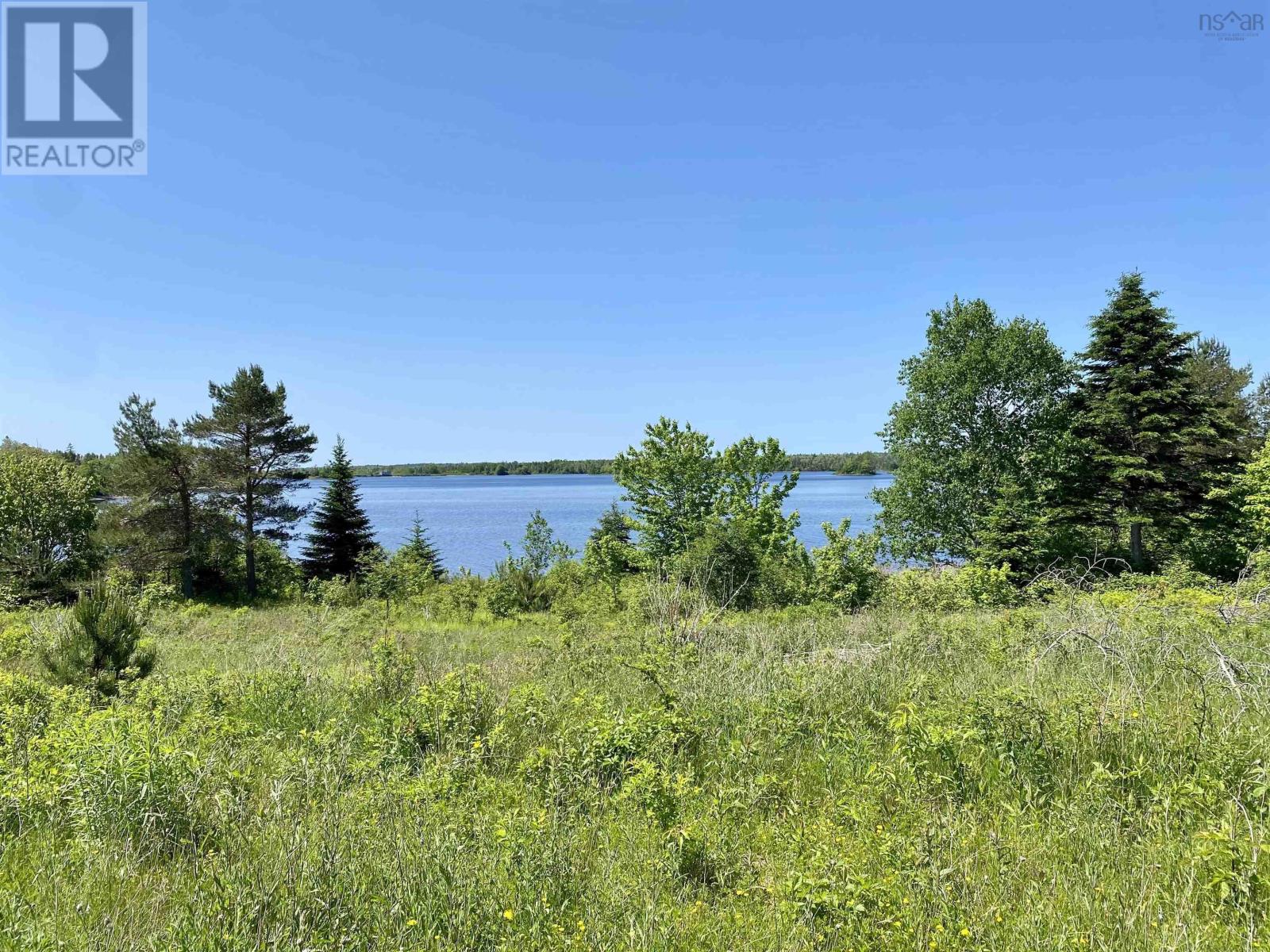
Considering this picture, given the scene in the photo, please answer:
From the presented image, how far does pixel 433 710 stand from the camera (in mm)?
5137

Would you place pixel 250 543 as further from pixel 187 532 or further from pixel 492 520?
pixel 492 520

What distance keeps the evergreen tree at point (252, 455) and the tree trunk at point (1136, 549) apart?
3822 centimetres

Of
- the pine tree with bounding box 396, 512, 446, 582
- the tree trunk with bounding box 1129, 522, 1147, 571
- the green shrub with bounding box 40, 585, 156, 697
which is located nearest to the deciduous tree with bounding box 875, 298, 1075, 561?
the tree trunk with bounding box 1129, 522, 1147, 571

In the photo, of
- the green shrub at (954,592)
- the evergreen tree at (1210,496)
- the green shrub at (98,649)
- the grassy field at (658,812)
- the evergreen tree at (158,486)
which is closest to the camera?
the grassy field at (658,812)

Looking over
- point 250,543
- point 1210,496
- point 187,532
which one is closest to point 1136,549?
point 1210,496

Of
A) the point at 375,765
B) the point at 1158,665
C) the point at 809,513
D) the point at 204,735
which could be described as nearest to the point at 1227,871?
the point at 1158,665

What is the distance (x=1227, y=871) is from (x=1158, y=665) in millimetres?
3375

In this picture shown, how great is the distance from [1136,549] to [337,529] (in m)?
36.9

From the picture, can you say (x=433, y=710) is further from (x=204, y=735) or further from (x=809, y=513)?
(x=809, y=513)

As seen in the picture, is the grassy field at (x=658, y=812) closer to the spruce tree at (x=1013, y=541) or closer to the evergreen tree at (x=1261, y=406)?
the spruce tree at (x=1013, y=541)

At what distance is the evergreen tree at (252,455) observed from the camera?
3200 centimetres

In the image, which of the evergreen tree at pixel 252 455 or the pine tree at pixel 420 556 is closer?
the pine tree at pixel 420 556

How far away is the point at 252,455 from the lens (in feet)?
109

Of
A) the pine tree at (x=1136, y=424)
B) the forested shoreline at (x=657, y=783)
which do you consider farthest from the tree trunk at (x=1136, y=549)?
the forested shoreline at (x=657, y=783)
